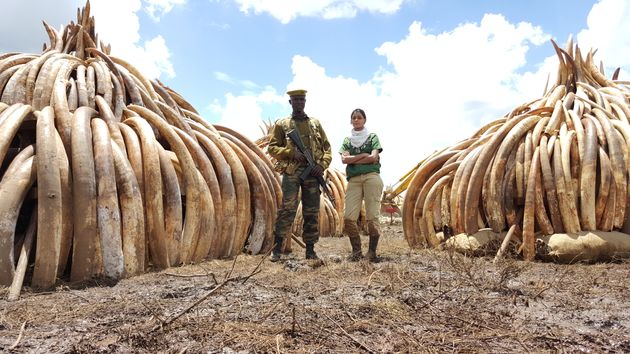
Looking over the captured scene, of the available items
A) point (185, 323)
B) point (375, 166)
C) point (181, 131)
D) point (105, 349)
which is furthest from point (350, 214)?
point (105, 349)

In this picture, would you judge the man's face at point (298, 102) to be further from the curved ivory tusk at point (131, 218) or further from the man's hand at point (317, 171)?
the curved ivory tusk at point (131, 218)

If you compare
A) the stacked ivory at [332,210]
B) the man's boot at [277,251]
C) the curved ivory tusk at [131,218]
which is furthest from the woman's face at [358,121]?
the stacked ivory at [332,210]

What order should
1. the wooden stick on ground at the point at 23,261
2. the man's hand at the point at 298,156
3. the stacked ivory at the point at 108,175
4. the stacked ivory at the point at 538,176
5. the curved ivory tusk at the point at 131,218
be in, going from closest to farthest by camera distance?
the wooden stick on ground at the point at 23,261 → the stacked ivory at the point at 108,175 → the curved ivory tusk at the point at 131,218 → the man's hand at the point at 298,156 → the stacked ivory at the point at 538,176

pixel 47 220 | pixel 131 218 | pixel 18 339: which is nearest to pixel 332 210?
pixel 131 218

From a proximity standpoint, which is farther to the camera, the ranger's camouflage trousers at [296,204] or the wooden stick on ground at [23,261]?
the ranger's camouflage trousers at [296,204]

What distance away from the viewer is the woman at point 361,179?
232 inches

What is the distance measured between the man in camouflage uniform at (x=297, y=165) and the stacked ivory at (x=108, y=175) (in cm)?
55

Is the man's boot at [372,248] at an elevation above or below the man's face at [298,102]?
below

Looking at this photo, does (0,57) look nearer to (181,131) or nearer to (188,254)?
(181,131)

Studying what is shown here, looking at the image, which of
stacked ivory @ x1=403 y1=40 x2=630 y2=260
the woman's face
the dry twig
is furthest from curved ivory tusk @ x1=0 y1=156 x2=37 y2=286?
stacked ivory @ x1=403 y1=40 x2=630 y2=260

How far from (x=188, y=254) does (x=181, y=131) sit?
151 centimetres

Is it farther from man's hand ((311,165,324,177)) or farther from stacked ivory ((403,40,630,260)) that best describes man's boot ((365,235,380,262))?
stacked ivory ((403,40,630,260))

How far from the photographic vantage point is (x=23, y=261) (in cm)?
389

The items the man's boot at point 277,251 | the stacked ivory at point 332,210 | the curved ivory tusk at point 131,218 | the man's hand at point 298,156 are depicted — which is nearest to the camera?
the curved ivory tusk at point 131,218
